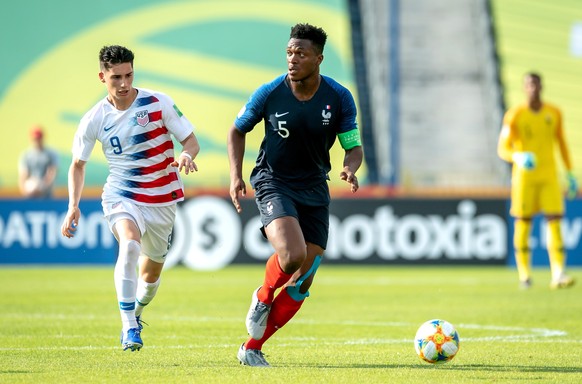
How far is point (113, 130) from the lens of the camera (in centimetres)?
779

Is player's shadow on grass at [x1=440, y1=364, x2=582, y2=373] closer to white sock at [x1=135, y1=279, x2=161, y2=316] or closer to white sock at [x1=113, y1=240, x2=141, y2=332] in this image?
white sock at [x1=113, y1=240, x2=141, y2=332]

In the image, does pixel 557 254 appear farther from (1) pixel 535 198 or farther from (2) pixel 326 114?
(2) pixel 326 114

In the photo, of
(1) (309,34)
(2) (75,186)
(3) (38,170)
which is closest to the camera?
(1) (309,34)

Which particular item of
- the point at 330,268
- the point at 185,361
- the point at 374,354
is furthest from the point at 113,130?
the point at 330,268

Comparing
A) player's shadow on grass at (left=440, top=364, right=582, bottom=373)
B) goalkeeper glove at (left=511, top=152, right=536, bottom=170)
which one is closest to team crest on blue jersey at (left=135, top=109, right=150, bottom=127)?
player's shadow on grass at (left=440, top=364, right=582, bottom=373)

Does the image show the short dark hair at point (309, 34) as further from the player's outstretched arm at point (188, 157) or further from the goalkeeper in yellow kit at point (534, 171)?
the goalkeeper in yellow kit at point (534, 171)

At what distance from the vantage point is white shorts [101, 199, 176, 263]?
25.6 feet

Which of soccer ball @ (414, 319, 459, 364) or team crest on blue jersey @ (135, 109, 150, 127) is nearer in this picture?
soccer ball @ (414, 319, 459, 364)

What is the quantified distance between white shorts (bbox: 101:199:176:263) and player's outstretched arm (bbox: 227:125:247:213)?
849 millimetres

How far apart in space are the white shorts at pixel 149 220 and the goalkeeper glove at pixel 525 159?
675 cm

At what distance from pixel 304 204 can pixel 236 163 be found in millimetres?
507

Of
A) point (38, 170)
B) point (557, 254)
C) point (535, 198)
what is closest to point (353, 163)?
point (557, 254)

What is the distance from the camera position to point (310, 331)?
948cm

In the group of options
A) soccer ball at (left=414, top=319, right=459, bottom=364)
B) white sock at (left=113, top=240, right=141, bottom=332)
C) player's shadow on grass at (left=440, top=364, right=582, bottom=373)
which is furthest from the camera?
white sock at (left=113, top=240, right=141, bottom=332)
